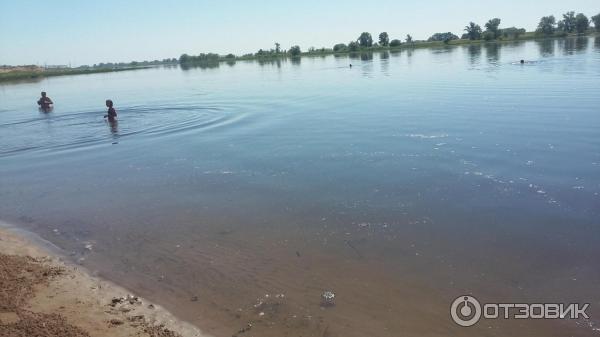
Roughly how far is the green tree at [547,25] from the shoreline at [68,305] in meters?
169

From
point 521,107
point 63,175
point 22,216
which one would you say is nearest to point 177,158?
point 63,175

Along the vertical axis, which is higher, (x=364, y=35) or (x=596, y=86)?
(x=364, y=35)

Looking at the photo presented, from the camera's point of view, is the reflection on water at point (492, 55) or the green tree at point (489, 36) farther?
the green tree at point (489, 36)

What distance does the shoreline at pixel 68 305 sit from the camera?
5991mm

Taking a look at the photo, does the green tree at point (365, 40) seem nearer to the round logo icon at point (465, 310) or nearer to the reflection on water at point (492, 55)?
the reflection on water at point (492, 55)

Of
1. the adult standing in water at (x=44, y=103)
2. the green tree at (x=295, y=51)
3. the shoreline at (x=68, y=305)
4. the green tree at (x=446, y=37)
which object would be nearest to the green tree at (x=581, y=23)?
the green tree at (x=446, y=37)

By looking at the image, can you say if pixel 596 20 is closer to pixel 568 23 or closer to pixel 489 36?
pixel 568 23

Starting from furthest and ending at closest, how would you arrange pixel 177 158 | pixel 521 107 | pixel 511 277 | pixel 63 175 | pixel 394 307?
pixel 521 107, pixel 177 158, pixel 63 175, pixel 511 277, pixel 394 307

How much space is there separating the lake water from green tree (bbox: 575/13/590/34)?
146 metres

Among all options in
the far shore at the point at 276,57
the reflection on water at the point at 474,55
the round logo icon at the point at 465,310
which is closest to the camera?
the round logo icon at the point at 465,310

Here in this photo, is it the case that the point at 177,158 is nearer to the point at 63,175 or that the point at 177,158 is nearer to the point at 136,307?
the point at 63,175

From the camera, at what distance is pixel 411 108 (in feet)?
80.1

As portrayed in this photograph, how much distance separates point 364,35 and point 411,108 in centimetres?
16620

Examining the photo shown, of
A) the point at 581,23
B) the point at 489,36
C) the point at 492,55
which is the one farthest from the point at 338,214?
the point at 581,23
